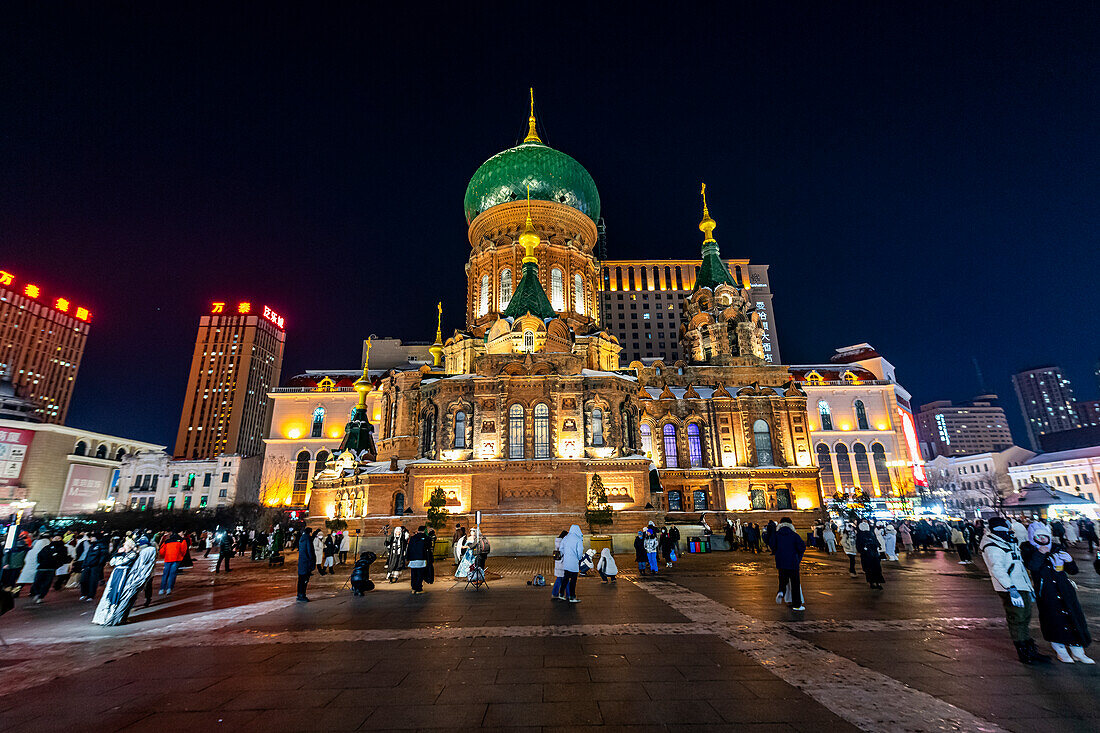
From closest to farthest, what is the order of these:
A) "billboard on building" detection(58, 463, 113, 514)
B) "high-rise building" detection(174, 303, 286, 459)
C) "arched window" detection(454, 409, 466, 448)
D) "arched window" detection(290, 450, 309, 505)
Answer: "arched window" detection(454, 409, 466, 448), "arched window" detection(290, 450, 309, 505), "billboard on building" detection(58, 463, 113, 514), "high-rise building" detection(174, 303, 286, 459)

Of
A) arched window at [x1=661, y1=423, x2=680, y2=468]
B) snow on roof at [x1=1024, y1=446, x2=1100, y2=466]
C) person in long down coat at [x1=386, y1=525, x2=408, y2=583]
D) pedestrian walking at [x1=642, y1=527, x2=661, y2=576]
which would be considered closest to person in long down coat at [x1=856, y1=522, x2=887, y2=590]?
pedestrian walking at [x1=642, y1=527, x2=661, y2=576]

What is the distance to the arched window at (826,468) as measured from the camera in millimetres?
49281

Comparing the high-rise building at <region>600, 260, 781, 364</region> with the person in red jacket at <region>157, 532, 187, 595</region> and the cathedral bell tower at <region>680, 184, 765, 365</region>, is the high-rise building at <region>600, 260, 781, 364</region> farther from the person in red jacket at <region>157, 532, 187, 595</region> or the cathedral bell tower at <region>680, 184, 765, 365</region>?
the person in red jacket at <region>157, 532, 187, 595</region>

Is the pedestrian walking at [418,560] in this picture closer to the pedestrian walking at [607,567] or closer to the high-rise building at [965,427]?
the pedestrian walking at [607,567]

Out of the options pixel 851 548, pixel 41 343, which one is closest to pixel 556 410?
pixel 851 548

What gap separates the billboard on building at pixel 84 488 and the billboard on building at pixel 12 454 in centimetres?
446

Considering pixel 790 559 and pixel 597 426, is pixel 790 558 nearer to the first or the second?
pixel 790 559

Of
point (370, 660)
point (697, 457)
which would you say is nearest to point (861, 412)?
point (697, 457)

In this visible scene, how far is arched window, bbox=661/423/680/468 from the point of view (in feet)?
124

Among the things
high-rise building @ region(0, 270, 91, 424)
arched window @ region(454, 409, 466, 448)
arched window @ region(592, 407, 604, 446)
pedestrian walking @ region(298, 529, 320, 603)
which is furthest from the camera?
high-rise building @ region(0, 270, 91, 424)

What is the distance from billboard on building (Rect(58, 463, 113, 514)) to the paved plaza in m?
56.4

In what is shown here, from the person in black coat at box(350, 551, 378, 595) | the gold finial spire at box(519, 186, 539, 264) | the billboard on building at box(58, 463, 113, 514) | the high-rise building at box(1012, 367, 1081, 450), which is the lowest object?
the person in black coat at box(350, 551, 378, 595)

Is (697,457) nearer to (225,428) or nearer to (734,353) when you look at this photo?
(734,353)

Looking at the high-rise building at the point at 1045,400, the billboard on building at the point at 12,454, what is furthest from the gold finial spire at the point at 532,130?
the high-rise building at the point at 1045,400
